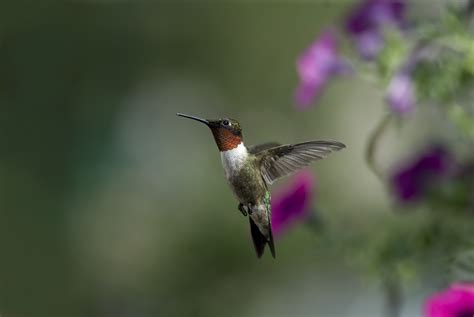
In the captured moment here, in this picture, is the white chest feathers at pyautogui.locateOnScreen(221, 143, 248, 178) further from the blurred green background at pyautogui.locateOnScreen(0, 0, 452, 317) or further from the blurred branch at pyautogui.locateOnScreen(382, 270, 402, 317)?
the blurred green background at pyautogui.locateOnScreen(0, 0, 452, 317)

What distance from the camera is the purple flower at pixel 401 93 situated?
1.19 metres

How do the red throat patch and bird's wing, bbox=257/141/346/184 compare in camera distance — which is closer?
the red throat patch

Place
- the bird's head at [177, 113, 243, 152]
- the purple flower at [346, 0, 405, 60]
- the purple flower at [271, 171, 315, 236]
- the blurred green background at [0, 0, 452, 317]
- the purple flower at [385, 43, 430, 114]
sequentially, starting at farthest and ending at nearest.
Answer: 1. the blurred green background at [0, 0, 452, 317]
2. the purple flower at [346, 0, 405, 60]
3. the purple flower at [385, 43, 430, 114]
4. the purple flower at [271, 171, 315, 236]
5. the bird's head at [177, 113, 243, 152]

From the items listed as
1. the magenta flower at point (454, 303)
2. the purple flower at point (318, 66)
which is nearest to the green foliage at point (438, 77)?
the purple flower at point (318, 66)

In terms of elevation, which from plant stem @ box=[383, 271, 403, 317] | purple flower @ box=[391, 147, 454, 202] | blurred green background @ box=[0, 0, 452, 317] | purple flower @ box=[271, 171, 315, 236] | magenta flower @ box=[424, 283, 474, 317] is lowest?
magenta flower @ box=[424, 283, 474, 317]

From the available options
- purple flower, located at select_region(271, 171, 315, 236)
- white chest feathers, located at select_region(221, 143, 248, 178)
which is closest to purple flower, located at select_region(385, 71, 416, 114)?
purple flower, located at select_region(271, 171, 315, 236)

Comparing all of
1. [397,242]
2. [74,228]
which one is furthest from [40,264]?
[397,242]

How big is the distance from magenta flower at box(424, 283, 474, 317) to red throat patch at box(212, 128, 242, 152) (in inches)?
15.0

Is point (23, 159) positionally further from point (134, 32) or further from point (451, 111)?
point (451, 111)

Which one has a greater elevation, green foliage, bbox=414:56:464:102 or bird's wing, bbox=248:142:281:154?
green foliage, bbox=414:56:464:102

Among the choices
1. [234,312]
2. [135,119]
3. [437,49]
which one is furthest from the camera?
[135,119]

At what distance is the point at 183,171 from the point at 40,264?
4.15ft

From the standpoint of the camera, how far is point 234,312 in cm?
576

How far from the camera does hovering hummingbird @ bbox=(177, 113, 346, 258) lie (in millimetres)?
660
